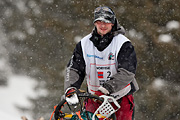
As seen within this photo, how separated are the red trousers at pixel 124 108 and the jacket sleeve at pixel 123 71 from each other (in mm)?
468

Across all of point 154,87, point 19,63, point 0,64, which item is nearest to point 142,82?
point 154,87

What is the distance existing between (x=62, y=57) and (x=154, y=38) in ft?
15.1

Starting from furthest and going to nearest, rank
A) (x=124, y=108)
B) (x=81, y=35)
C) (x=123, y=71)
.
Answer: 1. (x=81, y=35)
2. (x=124, y=108)
3. (x=123, y=71)

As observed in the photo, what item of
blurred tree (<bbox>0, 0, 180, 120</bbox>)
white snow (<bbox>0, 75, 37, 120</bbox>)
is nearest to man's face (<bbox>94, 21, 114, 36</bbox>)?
white snow (<bbox>0, 75, 37, 120</bbox>)

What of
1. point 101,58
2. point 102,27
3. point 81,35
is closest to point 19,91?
point 81,35

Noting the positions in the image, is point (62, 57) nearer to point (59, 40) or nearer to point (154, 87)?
point (59, 40)

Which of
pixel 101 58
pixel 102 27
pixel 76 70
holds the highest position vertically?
pixel 102 27

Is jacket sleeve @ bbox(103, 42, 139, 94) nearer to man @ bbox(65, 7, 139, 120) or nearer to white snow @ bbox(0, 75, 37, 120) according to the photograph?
man @ bbox(65, 7, 139, 120)

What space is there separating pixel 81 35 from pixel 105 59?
31.5 feet

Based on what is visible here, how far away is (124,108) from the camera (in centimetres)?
295

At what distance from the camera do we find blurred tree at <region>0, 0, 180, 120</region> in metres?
11.5

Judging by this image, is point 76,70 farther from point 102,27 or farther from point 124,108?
point 124,108

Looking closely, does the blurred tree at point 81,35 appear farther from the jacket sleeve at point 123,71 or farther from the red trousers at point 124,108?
the jacket sleeve at point 123,71

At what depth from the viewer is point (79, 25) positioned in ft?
40.5
